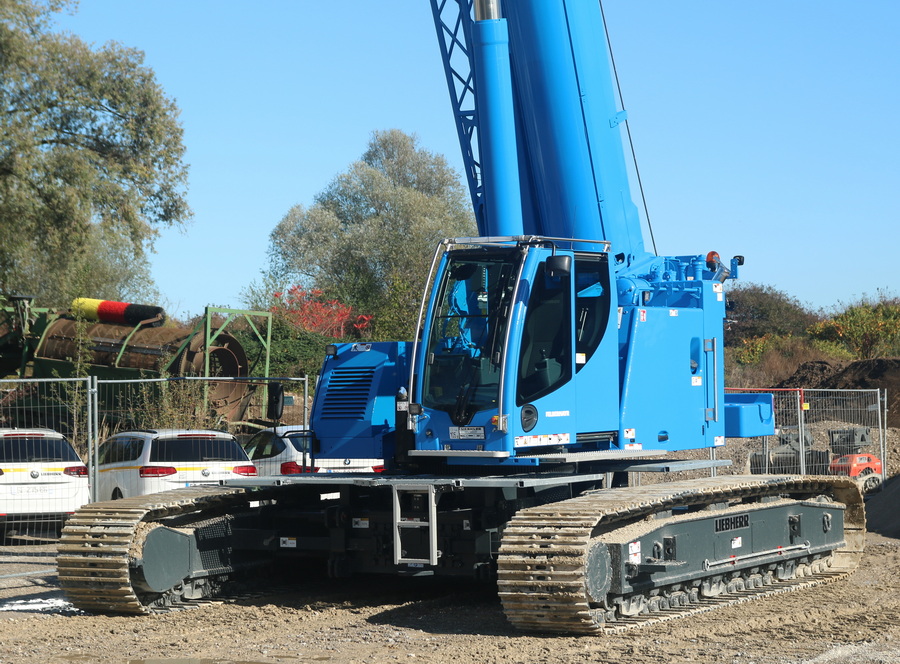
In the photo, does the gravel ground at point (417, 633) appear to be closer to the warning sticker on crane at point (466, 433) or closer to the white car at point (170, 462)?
the warning sticker on crane at point (466, 433)

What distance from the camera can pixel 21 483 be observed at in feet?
48.4

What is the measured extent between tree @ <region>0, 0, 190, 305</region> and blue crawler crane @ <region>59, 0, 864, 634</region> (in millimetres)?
13132

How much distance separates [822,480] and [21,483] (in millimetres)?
9785

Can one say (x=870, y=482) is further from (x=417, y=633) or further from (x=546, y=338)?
(x=417, y=633)

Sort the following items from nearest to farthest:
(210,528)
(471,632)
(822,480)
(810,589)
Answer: (471,632) → (210,528) → (810,589) → (822,480)

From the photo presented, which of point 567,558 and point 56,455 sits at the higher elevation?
point 56,455

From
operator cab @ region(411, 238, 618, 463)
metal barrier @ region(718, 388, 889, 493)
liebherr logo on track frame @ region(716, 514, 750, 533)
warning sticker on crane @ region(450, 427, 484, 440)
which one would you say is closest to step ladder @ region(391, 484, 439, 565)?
operator cab @ region(411, 238, 618, 463)

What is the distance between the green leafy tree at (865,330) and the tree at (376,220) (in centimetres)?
1658

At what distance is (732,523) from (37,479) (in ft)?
29.4

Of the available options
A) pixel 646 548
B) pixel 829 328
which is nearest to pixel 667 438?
pixel 646 548

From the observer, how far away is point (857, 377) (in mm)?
34000

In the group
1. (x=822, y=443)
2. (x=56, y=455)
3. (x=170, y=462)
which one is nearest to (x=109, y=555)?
(x=170, y=462)

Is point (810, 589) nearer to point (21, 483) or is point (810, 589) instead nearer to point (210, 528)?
point (210, 528)

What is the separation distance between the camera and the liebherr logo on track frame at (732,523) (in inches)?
417
